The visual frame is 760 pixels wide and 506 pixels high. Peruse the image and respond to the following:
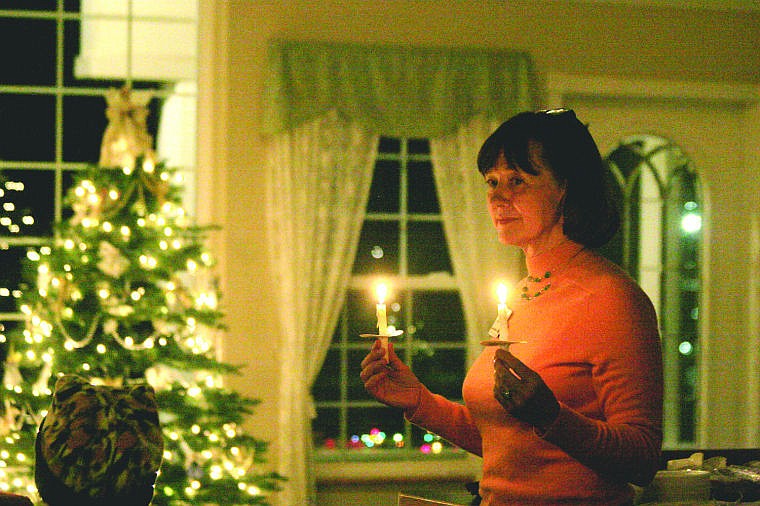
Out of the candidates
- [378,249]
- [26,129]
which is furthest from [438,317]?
[26,129]

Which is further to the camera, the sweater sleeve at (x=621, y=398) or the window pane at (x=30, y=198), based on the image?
the window pane at (x=30, y=198)

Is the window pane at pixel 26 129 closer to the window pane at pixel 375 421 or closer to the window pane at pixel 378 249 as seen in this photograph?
the window pane at pixel 378 249

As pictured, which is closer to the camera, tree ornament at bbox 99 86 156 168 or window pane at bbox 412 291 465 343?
tree ornament at bbox 99 86 156 168

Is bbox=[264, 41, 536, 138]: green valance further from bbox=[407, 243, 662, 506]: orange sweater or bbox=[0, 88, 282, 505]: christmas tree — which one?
bbox=[407, 243, 662, 506]: orange sweater

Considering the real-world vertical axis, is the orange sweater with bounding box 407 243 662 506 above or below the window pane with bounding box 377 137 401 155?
below

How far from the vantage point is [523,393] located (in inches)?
46.8

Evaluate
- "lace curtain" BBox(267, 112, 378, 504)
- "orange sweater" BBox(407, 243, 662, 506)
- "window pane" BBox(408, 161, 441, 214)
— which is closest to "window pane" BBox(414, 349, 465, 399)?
"lace curtain" BBox(267, 112, 378, 504)

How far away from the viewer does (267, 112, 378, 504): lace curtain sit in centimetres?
390

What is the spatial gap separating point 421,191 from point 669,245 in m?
1.33

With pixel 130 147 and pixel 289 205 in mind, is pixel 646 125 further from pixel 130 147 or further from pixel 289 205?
pixel 130 147

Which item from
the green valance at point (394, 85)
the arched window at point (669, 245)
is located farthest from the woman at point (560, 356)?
the arched window at point (669, 245)

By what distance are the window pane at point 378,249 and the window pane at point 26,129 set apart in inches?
61.4

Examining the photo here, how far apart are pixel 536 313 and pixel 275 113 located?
2.71 m

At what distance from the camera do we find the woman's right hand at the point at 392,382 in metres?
1.55
